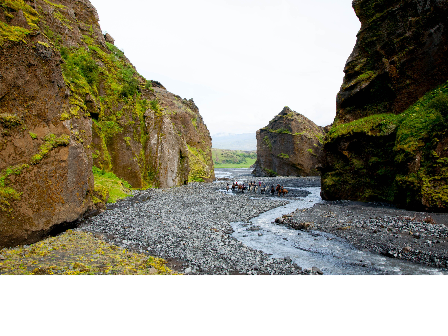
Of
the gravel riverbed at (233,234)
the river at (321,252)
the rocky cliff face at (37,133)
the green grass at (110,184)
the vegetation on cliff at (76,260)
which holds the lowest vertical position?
the river at (321,252)

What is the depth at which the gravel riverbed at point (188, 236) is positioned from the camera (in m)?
9.08

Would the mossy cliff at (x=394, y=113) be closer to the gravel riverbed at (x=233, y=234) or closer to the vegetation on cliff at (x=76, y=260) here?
the gravel riverbed at (x=233, y=234)

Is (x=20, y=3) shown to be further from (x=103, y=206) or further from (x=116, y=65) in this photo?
(x=116, y=65)

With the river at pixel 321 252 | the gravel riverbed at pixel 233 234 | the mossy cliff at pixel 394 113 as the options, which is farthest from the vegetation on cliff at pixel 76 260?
the mossy cliff at pixel 394 113

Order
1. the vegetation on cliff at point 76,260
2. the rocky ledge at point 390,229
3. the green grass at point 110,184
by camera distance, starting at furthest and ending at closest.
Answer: the green grass at point 110,184 < the rocky ledge at point 390,229 < the vegetation on cliff at point 76,260

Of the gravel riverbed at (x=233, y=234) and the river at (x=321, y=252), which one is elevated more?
the gravel riverbed at (x=233, y=234)

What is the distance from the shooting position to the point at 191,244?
37.4 ft

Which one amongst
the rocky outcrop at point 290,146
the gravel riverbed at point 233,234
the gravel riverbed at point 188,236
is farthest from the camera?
the rocky outcrop at point 290,146

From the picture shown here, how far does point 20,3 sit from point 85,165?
28.3ft

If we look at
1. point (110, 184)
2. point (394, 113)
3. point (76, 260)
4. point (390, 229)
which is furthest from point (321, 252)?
point (110, 184)

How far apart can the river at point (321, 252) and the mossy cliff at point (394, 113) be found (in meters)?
8.93

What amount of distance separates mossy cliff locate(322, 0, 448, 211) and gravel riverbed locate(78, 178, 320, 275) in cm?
1121

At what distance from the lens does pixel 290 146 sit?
70062 mm

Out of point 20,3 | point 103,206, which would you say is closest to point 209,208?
point 103,206
